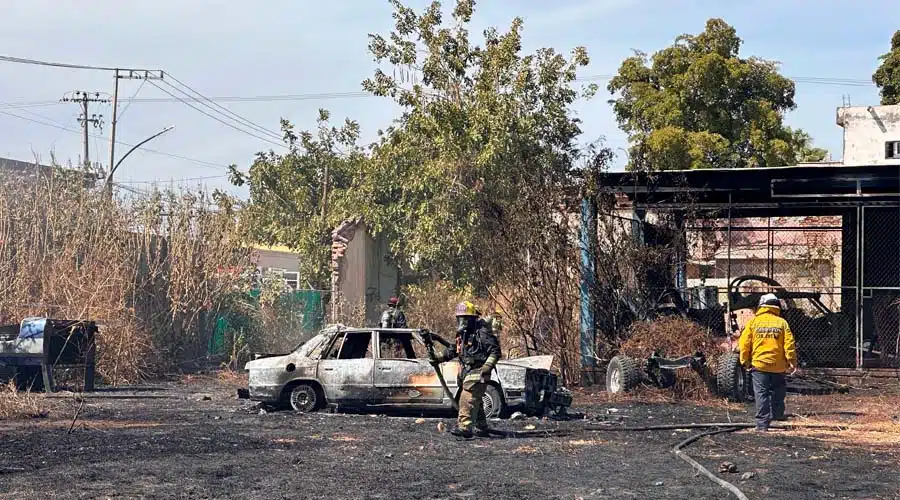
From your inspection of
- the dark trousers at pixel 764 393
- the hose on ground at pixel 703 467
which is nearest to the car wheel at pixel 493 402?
the hose on ground at pixel 703 467

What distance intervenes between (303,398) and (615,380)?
5201 mm

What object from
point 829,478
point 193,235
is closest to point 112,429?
point 829,478

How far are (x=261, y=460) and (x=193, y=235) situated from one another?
14.9m

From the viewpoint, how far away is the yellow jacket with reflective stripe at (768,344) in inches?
519

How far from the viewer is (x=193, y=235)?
80.8ft

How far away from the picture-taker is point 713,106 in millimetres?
36625

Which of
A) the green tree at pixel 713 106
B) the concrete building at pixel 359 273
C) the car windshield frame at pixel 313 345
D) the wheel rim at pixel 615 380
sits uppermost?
the green tree at pixel 713 106

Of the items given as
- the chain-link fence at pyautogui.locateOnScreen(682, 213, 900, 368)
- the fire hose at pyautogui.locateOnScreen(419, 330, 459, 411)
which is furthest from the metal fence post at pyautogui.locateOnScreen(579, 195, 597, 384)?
the fire hose at pyautogui.locateOnScreen(419, 330, 459, 411)

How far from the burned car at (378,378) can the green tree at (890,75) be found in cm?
3520

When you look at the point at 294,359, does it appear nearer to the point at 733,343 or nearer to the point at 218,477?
the point at 218,477

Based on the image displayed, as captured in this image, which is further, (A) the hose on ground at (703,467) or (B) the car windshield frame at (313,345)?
(B) the car windshield frame at (313,345)

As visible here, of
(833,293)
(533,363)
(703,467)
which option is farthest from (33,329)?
(833,293)

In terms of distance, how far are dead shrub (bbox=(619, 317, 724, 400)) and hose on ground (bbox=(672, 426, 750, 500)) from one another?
3.72 m

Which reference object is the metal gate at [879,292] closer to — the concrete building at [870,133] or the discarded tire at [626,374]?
the discarded tire at [626,374]
